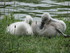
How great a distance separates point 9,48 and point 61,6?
9.76 m

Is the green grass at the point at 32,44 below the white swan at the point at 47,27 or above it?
below

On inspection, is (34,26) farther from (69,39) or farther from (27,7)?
(27,7)

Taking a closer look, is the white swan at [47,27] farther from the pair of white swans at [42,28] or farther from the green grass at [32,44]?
the green grass at [32,44]

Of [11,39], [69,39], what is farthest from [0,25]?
[69,39]

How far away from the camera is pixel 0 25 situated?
9594 mm

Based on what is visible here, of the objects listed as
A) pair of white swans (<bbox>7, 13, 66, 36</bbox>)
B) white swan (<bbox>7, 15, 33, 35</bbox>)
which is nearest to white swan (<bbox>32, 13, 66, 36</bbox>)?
pair of white swans (<bbox>7, 13, 66, 36</bbox>)

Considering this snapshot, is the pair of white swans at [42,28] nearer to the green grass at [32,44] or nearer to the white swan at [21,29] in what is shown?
the white swan at [21,29]

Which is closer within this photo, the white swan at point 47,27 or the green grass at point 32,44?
the green grass at point 32,44

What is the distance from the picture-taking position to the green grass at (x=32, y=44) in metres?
6.36

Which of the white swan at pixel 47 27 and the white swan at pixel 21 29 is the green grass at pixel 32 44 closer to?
the white swan at pixel 21 29

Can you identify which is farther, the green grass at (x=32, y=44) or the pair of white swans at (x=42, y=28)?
the pair of white swans at (x=42, y=28)

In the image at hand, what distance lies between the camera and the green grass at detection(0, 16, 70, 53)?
6.36 m

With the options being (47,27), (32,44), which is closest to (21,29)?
(47,27)

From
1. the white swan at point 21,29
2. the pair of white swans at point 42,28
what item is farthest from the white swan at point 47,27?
the white swan at point 21,29
